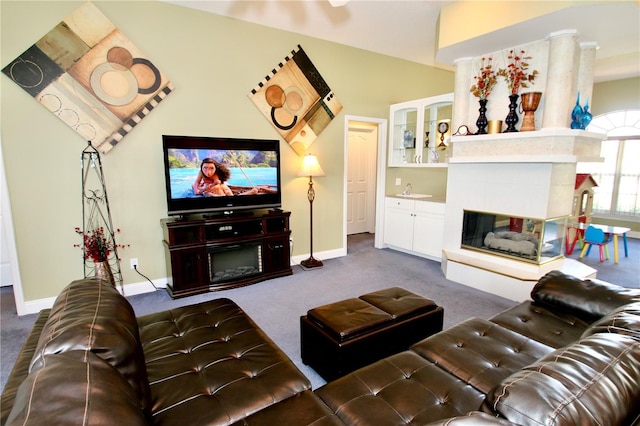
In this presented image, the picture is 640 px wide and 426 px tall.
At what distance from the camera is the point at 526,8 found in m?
2.76

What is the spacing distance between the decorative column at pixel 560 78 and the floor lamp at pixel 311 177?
2535mm

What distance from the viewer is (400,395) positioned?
4.43 ft

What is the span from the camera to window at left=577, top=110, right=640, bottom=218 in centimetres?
606

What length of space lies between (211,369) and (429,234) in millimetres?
3810

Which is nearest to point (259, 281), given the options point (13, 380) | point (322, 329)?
point (322, 329)

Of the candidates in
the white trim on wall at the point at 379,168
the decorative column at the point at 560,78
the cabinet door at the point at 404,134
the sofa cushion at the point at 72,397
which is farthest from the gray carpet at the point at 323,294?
the decorative column at the point at 560,78

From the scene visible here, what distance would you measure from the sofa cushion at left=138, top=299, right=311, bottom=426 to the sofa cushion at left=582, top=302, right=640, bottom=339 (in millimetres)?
1233

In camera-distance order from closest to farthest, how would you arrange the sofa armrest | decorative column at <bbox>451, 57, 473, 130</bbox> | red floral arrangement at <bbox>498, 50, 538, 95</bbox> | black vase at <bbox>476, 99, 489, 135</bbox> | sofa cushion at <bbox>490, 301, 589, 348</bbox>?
the sofa armrest < sofa cushion at <bbox>490, 301, 589, 348</bbox> < red floral arrangement at <bbox>498, 50, 538, 95</bbox> < black vase at <bbox>476, 99, 489, 135</bbox> < decorative column at <bbox>451, 57, 473, 130</bbox>

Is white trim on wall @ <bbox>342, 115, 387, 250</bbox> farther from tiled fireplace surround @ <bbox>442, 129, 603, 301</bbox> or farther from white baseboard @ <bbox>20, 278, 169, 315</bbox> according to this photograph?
white baseboard @ <bbox>20, 278, 169, 315</bbox>

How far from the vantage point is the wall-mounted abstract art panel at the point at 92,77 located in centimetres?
292

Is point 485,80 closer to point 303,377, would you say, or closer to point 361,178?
point 361,178

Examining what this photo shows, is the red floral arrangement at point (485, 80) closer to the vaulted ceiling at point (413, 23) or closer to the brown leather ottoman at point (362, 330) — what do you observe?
the vaulted ceiling at point (413, 23)

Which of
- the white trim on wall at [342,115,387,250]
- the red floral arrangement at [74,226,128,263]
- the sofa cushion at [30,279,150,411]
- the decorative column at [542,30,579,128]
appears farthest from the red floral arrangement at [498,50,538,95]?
the red floral arrangement at [74,226,128,263]

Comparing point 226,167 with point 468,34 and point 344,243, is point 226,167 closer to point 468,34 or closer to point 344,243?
point 344,243
